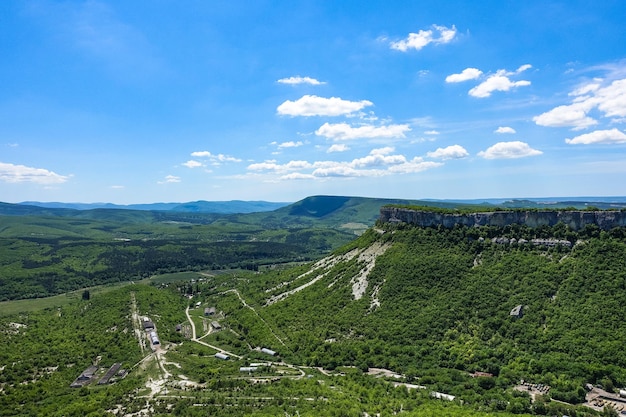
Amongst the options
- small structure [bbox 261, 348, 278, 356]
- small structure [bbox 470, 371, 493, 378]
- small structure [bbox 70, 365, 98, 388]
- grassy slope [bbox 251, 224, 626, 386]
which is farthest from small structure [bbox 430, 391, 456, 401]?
small structure [bbox 70, 365, 98, 388]

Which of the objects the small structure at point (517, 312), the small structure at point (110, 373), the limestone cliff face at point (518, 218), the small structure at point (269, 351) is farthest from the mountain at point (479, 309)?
the small structure at point (110, 373)

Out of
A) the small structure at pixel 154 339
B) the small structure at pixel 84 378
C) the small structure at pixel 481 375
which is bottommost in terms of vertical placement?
the small structure at pixel 84 378

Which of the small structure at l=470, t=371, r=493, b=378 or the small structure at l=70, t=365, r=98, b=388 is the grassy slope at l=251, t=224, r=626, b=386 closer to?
the small structure at l=470, t=371, r=493, b=378

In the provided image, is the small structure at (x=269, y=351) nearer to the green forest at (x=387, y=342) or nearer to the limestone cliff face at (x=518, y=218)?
the green forest at (x=387, y=342)

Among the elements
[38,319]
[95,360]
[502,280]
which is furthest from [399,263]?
[38,319]

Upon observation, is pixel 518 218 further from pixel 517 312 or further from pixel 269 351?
pixel 269 351

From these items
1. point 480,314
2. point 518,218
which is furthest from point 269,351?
point 518,218
